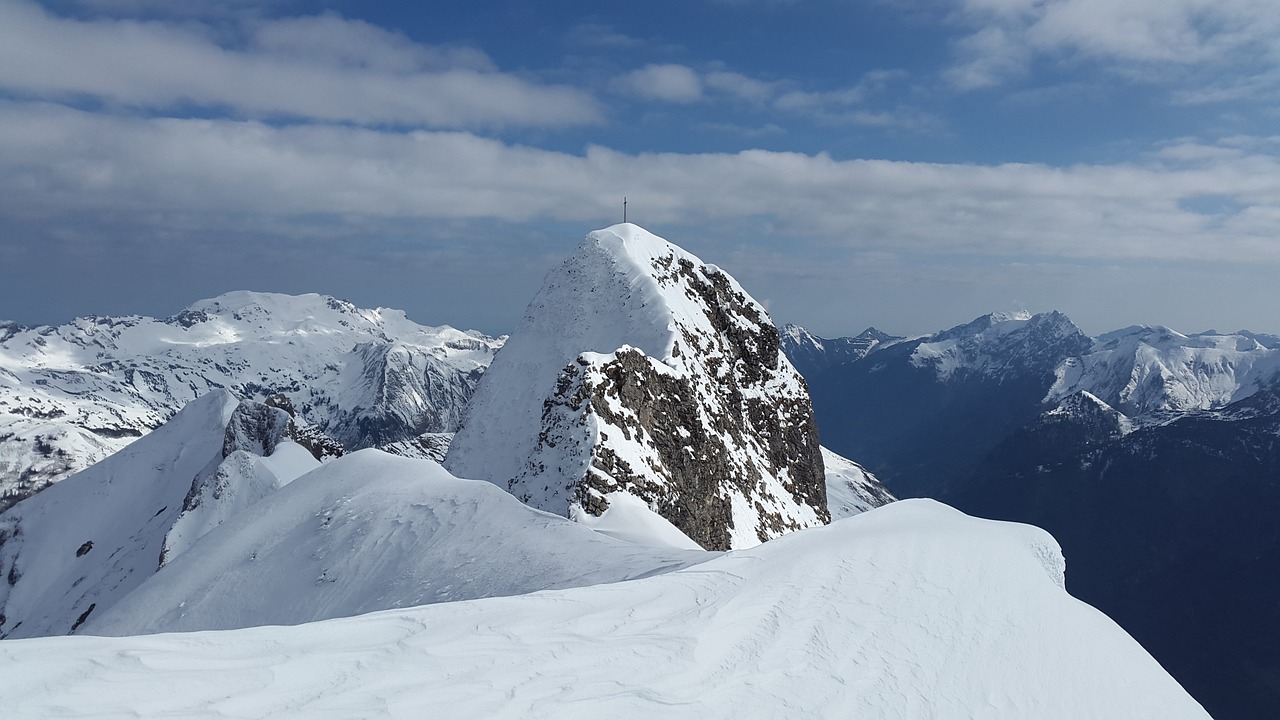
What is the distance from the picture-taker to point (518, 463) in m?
49.0

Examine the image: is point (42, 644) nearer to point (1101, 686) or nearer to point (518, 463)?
point (1101, 686)

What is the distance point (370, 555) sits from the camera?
19422 millimetres

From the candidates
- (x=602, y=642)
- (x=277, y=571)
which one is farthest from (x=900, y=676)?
(x=277, y=571)

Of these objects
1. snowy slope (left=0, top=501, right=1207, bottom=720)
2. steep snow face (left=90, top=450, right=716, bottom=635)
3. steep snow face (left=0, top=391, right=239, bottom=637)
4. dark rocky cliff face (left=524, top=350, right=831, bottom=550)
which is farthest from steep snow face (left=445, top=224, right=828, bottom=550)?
steep snow face (left=0, top=391, right=239, bottom=637)

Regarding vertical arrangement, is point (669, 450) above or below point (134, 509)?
above

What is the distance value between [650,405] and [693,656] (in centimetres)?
3605

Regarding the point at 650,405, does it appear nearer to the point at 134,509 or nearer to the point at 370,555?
the point at 370,555

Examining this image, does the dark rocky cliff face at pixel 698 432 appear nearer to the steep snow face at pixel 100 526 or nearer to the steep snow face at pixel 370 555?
the steep snow face at pixel 370 555

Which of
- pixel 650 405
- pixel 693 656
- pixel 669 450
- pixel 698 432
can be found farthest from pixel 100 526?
pixel 693 656

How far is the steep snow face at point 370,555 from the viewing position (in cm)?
1591

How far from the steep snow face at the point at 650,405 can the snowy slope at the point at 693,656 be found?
71.1 ft

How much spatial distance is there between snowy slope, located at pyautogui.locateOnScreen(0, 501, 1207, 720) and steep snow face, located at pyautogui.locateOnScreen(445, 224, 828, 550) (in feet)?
71.1

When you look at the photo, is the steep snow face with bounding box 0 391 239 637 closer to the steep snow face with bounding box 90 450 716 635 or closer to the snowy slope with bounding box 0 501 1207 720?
the steep snow face with bounding box 90 450 716 635

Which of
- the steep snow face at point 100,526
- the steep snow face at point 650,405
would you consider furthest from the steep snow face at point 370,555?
the steep snow face at point 100,526
